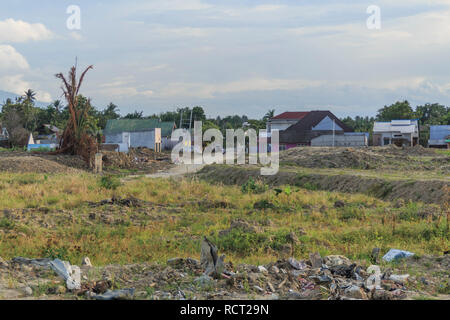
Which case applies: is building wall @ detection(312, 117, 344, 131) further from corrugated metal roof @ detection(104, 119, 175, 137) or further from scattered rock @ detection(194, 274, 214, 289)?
scattered rock @ detection(194, 274, 214, 289)

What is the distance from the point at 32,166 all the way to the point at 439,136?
165 ft

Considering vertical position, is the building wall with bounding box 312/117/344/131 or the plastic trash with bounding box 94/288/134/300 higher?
the building wall with bounding box 312/117/344/131

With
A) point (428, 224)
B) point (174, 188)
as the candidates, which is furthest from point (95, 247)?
point (174, 188)

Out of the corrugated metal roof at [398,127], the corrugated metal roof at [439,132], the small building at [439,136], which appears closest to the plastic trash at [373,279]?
the corrugated metal roof at [398,127]

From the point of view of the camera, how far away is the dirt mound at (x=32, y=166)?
29556mm

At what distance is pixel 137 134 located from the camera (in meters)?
62.7

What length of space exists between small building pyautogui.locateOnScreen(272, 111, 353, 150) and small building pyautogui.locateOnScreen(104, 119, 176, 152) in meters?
16.1

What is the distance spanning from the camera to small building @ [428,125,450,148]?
6153cm

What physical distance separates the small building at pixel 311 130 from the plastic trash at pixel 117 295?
57524mm

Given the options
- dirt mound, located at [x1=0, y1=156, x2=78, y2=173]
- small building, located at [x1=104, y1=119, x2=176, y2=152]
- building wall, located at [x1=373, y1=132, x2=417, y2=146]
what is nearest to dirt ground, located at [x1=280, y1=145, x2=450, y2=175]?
dirt mound, located at [x1=0, y1=156, x2=78, y2=173]

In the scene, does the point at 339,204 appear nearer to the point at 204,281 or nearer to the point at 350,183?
the point at 350,183

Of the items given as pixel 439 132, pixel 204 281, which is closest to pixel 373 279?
pixel 204 281

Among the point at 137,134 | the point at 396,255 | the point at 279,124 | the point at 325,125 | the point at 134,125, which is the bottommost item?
the point at 396,255
